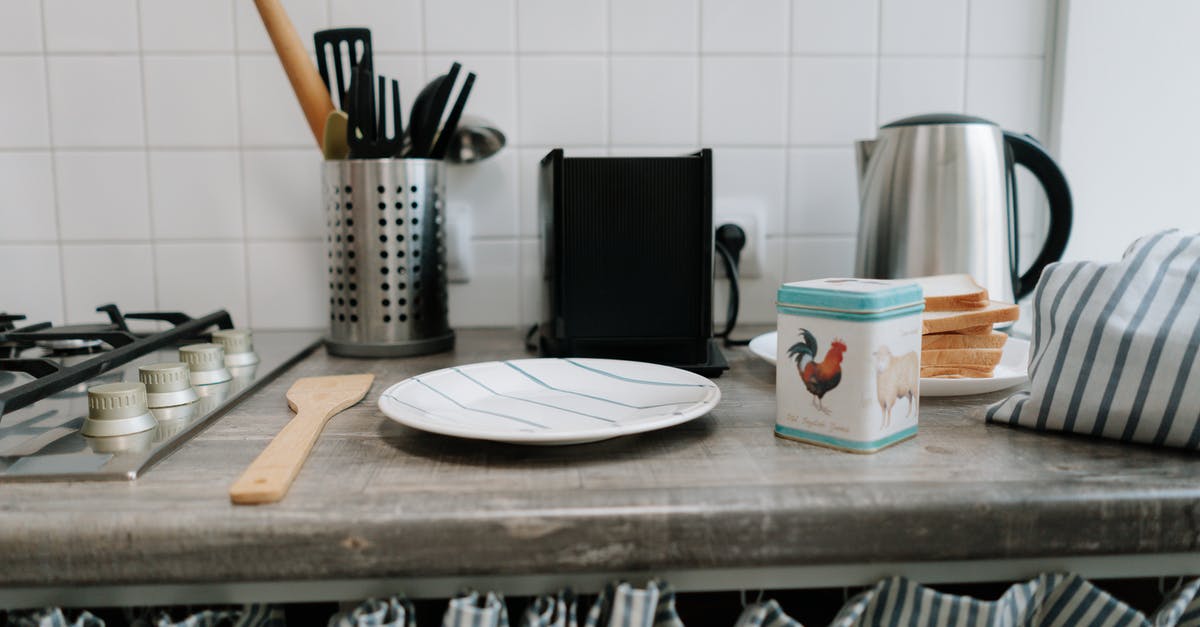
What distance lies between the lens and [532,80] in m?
0.97

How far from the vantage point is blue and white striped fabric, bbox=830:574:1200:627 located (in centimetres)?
45

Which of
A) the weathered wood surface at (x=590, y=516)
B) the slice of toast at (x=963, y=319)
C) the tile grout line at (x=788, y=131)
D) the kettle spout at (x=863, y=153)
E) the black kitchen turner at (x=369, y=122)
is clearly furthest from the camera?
the tile grout line at (x=788, y=131)

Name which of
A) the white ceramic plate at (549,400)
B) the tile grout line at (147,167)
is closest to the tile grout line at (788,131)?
the white ceramic plate at (549,400)

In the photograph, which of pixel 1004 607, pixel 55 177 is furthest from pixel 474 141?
pixel 1004 607

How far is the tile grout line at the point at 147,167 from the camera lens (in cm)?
95

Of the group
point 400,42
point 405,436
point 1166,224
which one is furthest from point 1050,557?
point 400,42

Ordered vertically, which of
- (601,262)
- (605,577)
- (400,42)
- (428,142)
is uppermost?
(400,42)

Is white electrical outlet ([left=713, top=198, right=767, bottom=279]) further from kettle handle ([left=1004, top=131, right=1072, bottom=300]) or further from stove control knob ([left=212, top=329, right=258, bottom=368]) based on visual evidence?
stove control knob ([left=212, top=329, right=258, bottom=368])

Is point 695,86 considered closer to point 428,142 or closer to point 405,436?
point 428,142

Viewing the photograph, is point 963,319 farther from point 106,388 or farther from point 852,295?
point 106,388

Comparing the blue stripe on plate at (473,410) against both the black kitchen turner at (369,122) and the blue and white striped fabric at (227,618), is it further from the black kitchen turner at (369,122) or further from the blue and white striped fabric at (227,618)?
the black kitchen turner at (369,122)

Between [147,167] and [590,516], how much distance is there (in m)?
0.84

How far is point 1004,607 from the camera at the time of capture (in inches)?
17.6

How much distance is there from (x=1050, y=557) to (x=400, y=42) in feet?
2.82
